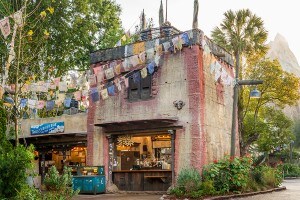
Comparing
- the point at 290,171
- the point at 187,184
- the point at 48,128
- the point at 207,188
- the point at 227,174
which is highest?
the point at 48,128

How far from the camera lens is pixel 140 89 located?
67.7ft

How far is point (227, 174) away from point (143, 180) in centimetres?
429

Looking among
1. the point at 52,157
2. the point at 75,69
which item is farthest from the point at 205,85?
the point at 75,69

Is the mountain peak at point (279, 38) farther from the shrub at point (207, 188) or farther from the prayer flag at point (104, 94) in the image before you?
the shrub at point (207, 188)

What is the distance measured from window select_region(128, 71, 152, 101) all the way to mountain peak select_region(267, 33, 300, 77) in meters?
98.8

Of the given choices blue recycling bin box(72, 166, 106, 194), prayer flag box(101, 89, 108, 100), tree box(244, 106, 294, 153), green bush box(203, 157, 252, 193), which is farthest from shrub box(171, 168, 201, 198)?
tree box(244, 106, 294, 153)

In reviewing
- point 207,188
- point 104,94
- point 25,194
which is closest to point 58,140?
point 104,94

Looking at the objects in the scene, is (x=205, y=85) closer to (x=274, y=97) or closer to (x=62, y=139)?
(x=62, y=139)

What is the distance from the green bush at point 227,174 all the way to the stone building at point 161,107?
0.66 metres

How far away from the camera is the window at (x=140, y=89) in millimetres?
20422

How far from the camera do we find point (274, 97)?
32875 millimetres

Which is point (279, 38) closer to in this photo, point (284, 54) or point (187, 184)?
point (284, 54)

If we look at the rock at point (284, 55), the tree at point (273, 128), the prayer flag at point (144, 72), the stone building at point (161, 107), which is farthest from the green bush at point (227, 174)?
the rock at point (284, 55)

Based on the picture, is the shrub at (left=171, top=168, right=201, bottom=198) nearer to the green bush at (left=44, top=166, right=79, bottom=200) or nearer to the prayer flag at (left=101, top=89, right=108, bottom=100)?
→ the green bush at (left=44, top=166, right=79, bottom=200)
